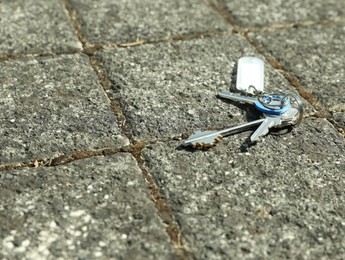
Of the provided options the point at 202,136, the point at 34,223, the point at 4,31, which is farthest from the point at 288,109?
the point at 4,31

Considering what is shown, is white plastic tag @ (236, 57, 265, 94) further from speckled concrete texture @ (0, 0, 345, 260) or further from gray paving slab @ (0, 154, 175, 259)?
gray paving slab @ (0, 154, 175, 259)

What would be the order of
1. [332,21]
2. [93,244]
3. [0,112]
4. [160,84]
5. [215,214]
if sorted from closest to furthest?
[93,244], [215,214], [0,112], [160,84], [332,21]

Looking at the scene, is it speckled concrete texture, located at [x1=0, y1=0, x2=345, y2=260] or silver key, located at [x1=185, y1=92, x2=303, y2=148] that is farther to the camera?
silver key, located at [x1=185, y1=92, x2=303, y2=148]

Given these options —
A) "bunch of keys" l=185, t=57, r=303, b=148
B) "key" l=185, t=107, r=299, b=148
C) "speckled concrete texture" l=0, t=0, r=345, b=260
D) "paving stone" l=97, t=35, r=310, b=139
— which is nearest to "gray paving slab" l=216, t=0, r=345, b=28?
"speckled concrete texture" l=0, t=0, r=345, b=260

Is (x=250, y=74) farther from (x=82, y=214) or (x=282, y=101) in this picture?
(x=82, y=214)

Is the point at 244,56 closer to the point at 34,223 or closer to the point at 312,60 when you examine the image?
the point at 312,60
